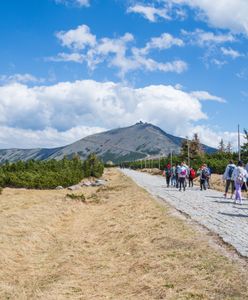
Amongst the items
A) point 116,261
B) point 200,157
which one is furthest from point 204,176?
point 200,157

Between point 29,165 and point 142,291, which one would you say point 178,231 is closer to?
point 142,291

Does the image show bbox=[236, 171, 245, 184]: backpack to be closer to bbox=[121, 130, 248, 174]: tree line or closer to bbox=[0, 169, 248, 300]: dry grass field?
bbox=[0, 169, 248, 300]: dry grass field

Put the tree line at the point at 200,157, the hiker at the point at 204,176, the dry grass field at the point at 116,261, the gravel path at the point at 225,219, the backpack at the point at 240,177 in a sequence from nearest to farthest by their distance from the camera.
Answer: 1. the dry grass field at the point at 116,261
2. the gravel path at the point at 225,219
3. the backpack at the point at 240,177
4. the hiker at the point at 204,176
5. the tree line at the point at 200,157

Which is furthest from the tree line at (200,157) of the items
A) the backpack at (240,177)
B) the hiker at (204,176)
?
the backpack at (240,177)

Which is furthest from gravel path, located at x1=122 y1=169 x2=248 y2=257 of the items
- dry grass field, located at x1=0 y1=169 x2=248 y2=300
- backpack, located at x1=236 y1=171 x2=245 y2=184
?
backpack, located at x1=236 y1=171 x2=245 y2=184

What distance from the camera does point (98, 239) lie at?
50.9 ft

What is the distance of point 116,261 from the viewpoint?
1193cm

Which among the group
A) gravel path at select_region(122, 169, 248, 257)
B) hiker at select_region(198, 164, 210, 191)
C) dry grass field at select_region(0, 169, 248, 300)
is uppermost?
hiker at select_region(198, 164, 210, 191)

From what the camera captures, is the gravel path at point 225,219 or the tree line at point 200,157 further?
the tree line at point 200,157

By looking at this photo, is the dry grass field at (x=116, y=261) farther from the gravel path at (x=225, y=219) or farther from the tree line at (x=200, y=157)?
the tree line at (x=200, y=157)

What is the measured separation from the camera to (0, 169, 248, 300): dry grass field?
8711 millimetres

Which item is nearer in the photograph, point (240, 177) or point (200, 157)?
point (240, 177)

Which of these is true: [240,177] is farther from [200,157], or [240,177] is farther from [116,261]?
[200,157]

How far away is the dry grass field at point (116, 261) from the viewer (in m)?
8.71
